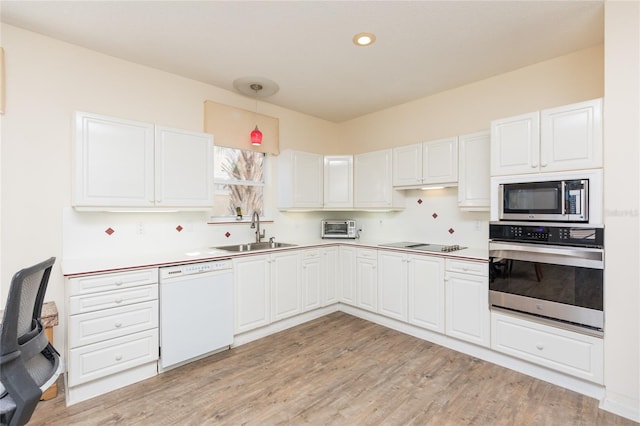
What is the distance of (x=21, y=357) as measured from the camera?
1.23m

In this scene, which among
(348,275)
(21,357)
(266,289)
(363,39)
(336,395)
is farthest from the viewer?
(348,275)

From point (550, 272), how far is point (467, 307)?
77cm

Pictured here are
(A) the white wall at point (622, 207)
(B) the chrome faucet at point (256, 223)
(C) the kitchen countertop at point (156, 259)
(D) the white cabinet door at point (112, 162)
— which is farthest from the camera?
(B) the chrome faucet at point (256, 223)

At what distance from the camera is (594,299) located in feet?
7.21

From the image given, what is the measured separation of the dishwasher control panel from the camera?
2.57m

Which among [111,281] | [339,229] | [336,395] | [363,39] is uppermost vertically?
[363,39]

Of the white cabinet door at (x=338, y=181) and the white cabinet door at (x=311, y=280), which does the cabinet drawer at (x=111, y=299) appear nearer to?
the white cabinet door at (x=311, y=280)

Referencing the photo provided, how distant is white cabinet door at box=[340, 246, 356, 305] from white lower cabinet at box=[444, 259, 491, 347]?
3.97 feet

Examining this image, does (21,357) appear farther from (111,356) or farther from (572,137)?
(572,137)

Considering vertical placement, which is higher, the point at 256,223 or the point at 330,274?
the point at 256,223

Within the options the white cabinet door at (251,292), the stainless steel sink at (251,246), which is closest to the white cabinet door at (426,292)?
the stainless steel sink at (251,246)

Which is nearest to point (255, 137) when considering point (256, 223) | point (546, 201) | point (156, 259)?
point (256, 223)

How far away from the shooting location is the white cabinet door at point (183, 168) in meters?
2.81

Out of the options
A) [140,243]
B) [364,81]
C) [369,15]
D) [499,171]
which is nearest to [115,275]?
[140,243]
